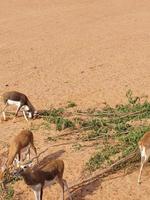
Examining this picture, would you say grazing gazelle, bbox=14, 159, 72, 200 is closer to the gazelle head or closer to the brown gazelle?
the brown gazelle

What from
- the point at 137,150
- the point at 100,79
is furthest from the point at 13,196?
the point at 100,79

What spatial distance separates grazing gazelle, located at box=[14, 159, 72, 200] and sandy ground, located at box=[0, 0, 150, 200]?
0.55 m

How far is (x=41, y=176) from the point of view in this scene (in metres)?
A: 9.38

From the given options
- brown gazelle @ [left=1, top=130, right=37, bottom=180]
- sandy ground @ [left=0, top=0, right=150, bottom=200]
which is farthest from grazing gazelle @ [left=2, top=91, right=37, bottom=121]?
brown gazelle @ [left=1, top=130, right=37, bottom=180]

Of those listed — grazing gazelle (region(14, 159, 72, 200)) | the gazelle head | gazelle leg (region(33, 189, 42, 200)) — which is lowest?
gazelle leg (region(33, 189, 42, 200))

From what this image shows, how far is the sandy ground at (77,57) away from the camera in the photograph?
1152cm

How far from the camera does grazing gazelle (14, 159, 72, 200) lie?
924 centimetres

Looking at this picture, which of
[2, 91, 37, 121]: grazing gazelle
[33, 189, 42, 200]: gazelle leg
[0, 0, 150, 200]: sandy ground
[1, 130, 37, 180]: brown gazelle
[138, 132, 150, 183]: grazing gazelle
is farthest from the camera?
[2, 91, 37, 121]: grazing gazelle

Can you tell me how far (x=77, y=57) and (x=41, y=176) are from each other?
10.6 metres

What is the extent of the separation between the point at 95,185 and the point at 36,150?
1962 millimetres

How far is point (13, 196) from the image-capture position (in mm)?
10055

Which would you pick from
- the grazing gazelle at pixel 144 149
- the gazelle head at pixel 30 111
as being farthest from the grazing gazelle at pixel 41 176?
the gazelle head at pixel 30 111

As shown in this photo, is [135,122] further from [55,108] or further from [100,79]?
[100,79]

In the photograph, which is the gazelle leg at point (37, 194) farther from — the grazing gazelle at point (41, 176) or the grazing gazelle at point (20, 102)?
the grazing gazelle at point (20, 102)
